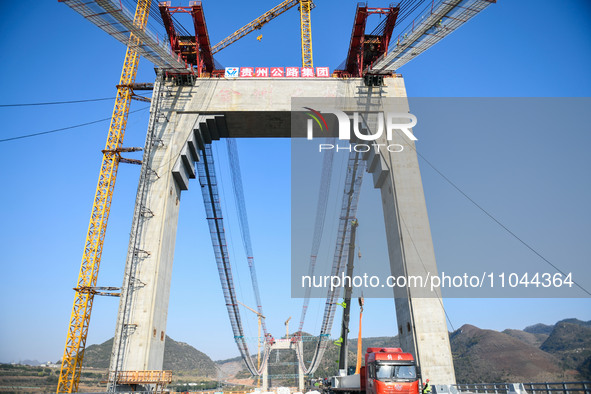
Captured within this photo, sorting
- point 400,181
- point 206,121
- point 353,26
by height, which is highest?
point 353,26

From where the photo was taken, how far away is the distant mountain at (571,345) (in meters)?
95.5

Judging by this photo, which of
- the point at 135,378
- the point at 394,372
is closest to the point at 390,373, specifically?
the point at 394,372

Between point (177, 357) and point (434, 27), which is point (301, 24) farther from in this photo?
point (177, 357)

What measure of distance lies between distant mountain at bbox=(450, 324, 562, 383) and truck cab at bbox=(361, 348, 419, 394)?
312 feet

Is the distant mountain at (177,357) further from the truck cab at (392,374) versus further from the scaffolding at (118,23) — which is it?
the truck cab at (392,374)

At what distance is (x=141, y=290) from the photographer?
28.0 meters

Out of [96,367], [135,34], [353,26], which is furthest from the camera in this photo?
[96,367]

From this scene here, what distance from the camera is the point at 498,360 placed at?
117062mm

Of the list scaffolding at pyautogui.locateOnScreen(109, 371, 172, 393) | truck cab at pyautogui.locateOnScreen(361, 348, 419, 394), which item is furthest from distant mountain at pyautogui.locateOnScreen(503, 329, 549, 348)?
scaffolding at pyautogui.locateOnScreen(109, 371, 172, 393)

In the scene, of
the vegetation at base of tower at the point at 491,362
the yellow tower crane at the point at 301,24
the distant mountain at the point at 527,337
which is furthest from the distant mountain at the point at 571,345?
the yellow tower crane at the point at 301,24

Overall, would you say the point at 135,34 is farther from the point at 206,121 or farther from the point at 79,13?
the point at 206,121

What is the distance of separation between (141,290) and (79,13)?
19292 millimetres

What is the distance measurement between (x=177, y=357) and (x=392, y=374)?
16704 cm

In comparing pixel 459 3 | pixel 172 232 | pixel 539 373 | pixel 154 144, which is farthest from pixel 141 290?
pixel 539 373
